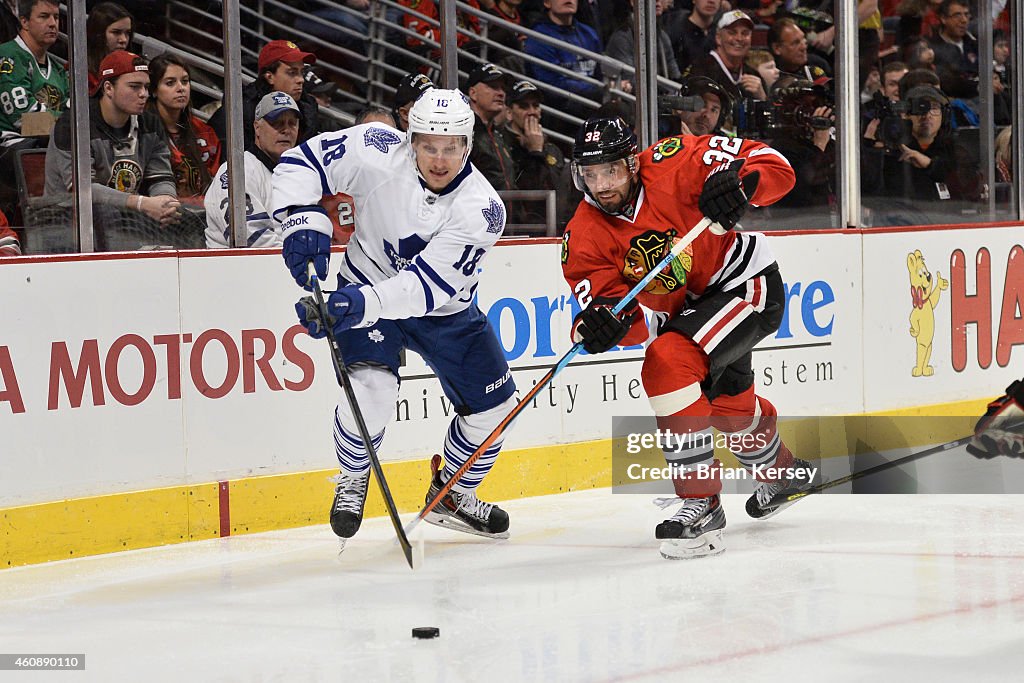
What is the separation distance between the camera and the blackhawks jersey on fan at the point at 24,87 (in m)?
4.05

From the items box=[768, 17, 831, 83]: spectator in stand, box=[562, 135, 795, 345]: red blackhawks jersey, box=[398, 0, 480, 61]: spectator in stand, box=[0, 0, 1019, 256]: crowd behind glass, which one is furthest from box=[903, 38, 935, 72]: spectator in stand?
box=[562, 135, 795, 345]: red blackhawks jersey

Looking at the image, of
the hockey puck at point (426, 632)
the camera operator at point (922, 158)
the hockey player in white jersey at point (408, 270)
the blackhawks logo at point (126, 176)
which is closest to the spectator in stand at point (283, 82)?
the blackhawks logo at point (126, 176)

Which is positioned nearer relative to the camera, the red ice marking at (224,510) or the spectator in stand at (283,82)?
the red ice marking at (224,510)

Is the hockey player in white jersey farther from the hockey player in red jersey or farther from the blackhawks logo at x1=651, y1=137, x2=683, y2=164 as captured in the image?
the blackhawks logo at x1=651, y1=137, x2=683, y2=164

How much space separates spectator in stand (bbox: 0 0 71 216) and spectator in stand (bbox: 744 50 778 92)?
309 cm

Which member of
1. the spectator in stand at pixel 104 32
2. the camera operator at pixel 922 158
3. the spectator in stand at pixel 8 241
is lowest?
the spectator in stand at pixel 8 241

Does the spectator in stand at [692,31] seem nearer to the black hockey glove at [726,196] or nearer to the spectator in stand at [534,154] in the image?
the spectator in stand at [534,154]

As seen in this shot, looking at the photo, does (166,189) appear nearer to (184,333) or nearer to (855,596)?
(184,333)

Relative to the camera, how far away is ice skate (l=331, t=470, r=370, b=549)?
388 cm

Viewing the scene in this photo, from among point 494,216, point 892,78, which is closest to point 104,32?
point 494,216

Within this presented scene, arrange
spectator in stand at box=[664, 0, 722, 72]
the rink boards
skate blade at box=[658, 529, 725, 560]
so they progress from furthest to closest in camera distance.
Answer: spectator in stand at box=[664, 0, 722, 72] < the rink boards < skate blade at box=[658, 529, 725, 560]

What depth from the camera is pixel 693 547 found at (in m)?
3.82

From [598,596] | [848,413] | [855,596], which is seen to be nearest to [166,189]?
[598,596]

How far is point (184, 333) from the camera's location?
4184mm
